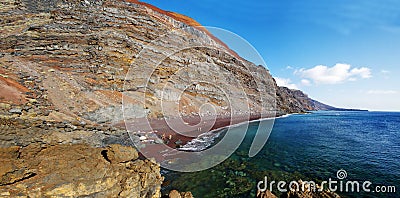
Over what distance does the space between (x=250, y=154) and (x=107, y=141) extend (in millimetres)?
13376

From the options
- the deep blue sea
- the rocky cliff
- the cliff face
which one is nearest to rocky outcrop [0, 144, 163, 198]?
the rocky cliff

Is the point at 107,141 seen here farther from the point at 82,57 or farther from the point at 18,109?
the point at 82,57

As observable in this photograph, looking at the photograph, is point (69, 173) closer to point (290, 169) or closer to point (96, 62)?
point (290, 169)

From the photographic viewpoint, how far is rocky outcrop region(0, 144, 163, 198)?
5.21 meters

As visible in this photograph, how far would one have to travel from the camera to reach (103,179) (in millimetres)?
6234

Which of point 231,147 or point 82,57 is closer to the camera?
point 231,147

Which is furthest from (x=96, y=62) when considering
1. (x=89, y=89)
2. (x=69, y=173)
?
(x=69, y=173)

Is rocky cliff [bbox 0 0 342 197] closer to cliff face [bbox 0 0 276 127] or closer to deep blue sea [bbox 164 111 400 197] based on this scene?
cliff face [bbox 0 0 276 127]

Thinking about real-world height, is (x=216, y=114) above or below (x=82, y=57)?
below

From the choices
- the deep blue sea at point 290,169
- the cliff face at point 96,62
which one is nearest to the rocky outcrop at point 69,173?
the deep blue sea at point 290,169

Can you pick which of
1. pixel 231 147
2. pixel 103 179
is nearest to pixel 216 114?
pixel 231 147

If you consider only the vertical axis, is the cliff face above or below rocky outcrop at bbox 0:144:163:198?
above

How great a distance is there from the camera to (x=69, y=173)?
5.86 meters

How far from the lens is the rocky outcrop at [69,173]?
521 centimetres
